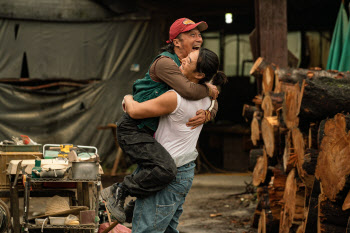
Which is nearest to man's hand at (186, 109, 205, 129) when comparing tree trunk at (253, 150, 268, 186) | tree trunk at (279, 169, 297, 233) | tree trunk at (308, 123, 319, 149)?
tree trunk at (308, 123, 319, 149)

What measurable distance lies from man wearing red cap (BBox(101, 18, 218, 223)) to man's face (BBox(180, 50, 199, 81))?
0.08 meters

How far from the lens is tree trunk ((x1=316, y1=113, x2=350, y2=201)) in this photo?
4.27m

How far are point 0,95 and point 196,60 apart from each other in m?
9.08

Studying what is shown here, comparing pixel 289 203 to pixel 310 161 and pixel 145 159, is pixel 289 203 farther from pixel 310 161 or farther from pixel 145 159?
pixel 145 159

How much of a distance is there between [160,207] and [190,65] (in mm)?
990

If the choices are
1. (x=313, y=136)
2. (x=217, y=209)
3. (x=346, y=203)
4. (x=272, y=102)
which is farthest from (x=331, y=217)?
(x=217, y=209)

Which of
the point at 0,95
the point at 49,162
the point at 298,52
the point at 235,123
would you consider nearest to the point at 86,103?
the point at 0,95

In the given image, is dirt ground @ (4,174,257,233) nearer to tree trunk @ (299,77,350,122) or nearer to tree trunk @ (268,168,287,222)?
tree trunk @ (268,168,287,222)

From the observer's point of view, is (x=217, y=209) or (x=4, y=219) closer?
(x=4, y=219)

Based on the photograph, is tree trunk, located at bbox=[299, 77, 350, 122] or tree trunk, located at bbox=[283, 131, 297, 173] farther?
tree trunk, located at bbox=[283, 131, 297, 173]

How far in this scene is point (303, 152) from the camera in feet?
18.8

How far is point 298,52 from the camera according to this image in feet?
46.2

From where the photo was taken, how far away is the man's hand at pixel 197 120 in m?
3.75

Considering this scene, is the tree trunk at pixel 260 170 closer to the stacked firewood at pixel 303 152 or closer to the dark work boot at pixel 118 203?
the stacked firewood at pixel 303 152
